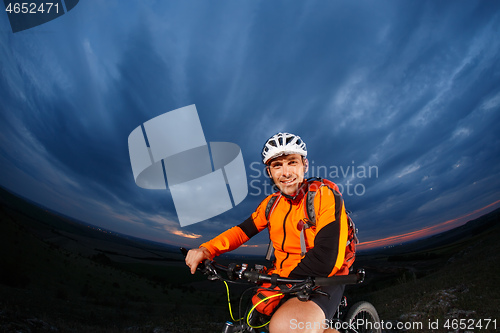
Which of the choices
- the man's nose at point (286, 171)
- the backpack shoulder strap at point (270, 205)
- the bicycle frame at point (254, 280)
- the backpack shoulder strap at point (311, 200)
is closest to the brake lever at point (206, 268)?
the bicycle frame at point (254, 280)

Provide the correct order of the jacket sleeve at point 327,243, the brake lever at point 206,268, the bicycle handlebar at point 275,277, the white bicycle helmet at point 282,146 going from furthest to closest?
the white bicycle helmet at point 282,146 < the brake lever at point 206,268 < the jacket sleeve at point 327,243 < the bicycle handlebar at point 275,277

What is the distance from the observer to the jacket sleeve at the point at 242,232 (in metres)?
3.79

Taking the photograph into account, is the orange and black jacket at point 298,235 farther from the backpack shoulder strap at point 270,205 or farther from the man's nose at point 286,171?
the man's nose at point 286,171

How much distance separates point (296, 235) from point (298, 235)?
0.03 meters

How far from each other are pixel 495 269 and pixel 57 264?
32.1 metres

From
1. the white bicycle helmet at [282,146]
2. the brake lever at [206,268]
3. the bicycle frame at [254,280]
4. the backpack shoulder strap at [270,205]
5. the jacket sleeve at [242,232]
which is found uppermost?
the white bicycle helmet at [282,146]

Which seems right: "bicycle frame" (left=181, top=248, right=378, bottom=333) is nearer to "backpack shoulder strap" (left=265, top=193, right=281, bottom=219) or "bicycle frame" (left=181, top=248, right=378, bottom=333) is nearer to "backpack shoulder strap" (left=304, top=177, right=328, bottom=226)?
"backpack shoulder strap" (left=304, top=177, right=328, bottom=226)

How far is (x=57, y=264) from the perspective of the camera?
2362 cm

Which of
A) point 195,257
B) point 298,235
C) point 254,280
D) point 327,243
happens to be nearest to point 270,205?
point 298,235

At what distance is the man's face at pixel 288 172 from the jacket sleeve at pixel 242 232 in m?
0.53

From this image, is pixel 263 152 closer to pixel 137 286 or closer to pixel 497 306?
pixel 497 306

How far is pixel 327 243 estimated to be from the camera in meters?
2.87

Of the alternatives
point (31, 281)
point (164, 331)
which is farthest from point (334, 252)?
point (31, 281)

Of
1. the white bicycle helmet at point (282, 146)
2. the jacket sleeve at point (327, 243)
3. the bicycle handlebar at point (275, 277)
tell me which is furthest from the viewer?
the white bicycle helmet at point (282, 146)
